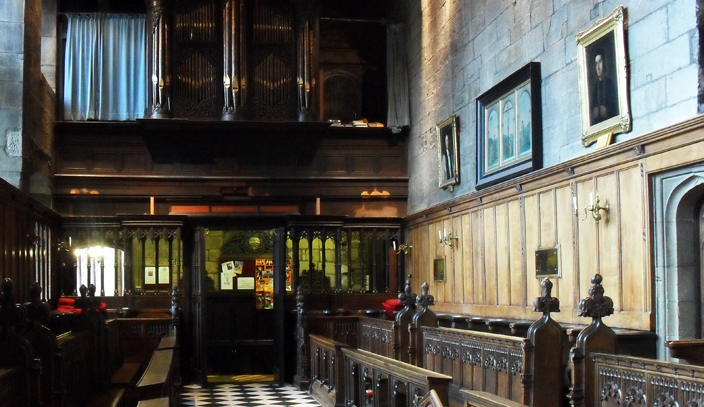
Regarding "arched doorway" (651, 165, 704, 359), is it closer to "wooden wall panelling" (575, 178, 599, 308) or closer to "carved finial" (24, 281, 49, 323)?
"wooden wall panelling" (575, 178, 599, 308)

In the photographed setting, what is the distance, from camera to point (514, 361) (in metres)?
7.50

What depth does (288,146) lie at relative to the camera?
55.1 ft

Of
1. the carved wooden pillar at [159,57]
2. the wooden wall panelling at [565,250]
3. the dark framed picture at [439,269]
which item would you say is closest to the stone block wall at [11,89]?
the carved wooden pillar at [159,57]

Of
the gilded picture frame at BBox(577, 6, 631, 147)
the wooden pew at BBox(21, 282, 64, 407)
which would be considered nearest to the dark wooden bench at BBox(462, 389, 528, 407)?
the wooden pew at BBox(21, 282, 64, 407)

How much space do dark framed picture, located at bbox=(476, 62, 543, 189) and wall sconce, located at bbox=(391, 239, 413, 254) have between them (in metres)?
3.95

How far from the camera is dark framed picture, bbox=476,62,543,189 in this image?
1085cm

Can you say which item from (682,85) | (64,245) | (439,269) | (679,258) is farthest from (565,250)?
(64,245)

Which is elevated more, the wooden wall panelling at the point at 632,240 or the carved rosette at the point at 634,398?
the wooden wall panelling at the point at 632,240

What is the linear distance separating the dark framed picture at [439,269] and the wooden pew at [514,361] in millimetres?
4886

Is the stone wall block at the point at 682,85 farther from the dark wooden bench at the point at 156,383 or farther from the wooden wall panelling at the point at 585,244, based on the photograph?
the dark wooden bench at the point at 156,383

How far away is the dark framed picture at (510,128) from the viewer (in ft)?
35.6

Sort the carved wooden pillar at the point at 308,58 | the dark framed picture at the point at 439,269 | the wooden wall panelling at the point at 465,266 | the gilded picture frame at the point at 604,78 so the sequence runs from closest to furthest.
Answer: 1. the gilded picture frame at the point at 604,78
2. the wooden wall panelling at the point at 465,266
3. the dark framed picture at the point at 439,269
4. the carved wooden pillar at the point at 308,58

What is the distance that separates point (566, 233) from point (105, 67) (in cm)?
1008

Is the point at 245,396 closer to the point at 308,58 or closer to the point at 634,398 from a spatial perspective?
the point at 308,58
